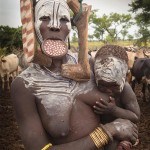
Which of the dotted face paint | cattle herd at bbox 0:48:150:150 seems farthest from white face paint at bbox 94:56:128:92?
cattle herd at bbox 0:48:150:150

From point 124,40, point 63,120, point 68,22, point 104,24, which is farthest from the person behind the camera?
point 124,40

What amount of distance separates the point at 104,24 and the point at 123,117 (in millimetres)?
69270

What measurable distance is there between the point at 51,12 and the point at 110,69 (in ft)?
1.55

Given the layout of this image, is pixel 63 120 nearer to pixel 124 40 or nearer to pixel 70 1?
pixel 70 1

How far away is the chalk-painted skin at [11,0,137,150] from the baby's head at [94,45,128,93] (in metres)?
0.08

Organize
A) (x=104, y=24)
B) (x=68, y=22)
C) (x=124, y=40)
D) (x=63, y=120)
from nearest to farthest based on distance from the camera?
(x=63, y=120) → (x=68, y=22) → (x=104, y=24) → (x=124, y=40)

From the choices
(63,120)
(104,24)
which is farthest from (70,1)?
(104,24)

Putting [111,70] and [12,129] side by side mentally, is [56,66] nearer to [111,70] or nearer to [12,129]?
[111,70]

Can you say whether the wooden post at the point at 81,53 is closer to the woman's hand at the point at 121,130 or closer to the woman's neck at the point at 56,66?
the woman's neck at the point at 56,66

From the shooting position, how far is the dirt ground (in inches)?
284

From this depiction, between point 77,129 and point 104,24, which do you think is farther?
point 104,24

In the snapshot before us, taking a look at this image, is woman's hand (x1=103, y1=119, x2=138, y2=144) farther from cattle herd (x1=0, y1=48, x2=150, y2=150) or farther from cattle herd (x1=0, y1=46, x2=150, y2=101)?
cattle herd (x1=0, y1=46, x2=150, y2=101)

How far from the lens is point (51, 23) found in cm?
213

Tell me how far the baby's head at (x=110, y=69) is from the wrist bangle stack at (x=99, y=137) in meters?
0.25
